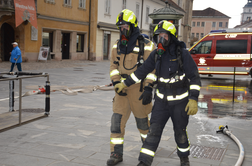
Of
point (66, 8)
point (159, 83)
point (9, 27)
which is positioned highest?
point (66, 8)

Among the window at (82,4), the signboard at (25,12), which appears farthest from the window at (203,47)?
the window at (82,4)

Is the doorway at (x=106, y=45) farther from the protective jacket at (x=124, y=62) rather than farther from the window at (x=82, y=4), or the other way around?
the protective jacket at (x=124, y=62)

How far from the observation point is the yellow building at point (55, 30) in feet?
73.5

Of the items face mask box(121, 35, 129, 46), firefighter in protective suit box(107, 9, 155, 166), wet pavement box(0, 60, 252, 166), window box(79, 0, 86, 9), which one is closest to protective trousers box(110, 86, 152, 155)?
firefighter in protective suit box(107, 9, 155, 166)

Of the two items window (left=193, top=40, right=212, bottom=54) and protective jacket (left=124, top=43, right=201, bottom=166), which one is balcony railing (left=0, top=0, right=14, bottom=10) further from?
protective jacket (left=124, top=43, right=201, bottom=166)

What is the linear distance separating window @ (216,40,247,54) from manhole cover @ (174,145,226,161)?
37.0 ft

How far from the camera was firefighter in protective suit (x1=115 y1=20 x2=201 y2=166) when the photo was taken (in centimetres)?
359

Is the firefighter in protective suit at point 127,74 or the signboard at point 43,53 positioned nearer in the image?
the firefighter in protective suit at point 127,74

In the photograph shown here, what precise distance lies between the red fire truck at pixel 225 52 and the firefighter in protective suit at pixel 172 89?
11812mm

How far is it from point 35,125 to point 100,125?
1.18 m

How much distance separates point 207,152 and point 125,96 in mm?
1450

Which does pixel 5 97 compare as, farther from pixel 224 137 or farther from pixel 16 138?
pixel 224 137

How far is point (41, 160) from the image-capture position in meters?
3.89

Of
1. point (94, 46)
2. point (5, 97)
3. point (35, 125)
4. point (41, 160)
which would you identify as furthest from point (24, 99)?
point (94, 46)
